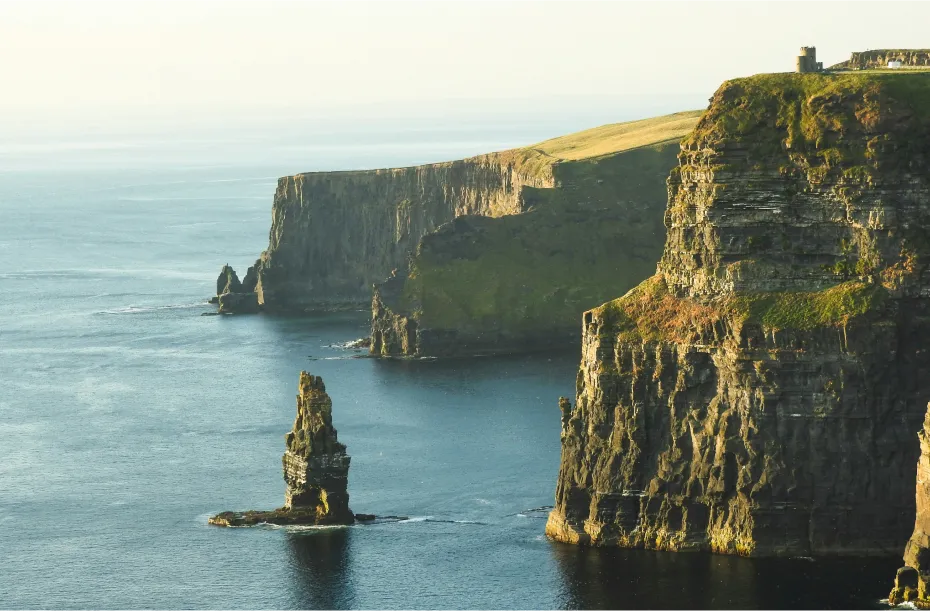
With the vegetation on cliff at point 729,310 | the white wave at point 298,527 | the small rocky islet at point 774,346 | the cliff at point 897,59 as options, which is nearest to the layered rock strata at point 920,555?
the small rocky islet at point 774,346

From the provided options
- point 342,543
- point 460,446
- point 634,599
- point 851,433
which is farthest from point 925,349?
point 460,446

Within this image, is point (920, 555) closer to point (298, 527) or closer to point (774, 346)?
point (774, 346)

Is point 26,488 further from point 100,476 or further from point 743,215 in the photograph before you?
point 743,215

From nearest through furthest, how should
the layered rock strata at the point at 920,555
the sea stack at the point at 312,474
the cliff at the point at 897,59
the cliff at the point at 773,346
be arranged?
the layered rock strata at the point at 920,555
the cliff at the point at 773,346
the sea stack at the point at 312,474
the cliff at the point at 897,59

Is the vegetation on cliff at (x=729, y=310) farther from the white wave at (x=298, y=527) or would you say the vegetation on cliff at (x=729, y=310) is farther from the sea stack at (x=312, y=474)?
the white wave at (x=298, y=527)

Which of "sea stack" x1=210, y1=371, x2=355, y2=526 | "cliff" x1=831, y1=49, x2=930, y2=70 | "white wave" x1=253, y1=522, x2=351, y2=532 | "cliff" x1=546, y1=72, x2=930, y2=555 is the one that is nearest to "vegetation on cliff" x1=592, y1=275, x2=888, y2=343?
"cliff" x1=546, y1=72, x2=930, y2=555
